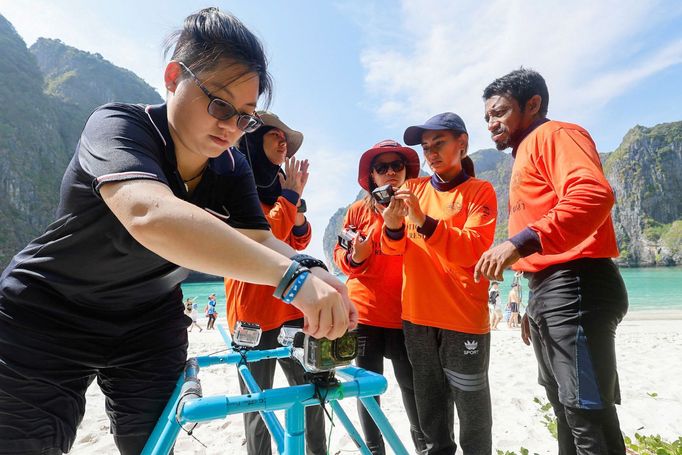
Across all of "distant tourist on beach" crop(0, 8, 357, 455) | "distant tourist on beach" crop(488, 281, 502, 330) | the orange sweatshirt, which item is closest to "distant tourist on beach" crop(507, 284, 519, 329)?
"distant tourist on beach" crop(488, 281, 502, 330)

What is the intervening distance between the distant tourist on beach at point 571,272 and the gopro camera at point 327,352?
4.54 ft

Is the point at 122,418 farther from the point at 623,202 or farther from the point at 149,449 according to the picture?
the point at 623,202

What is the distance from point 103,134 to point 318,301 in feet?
3.26

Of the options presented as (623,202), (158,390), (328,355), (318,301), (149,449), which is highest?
(623,202)

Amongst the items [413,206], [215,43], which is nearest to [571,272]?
[413,206]

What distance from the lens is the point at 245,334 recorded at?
2092 mm

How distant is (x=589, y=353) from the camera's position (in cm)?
208

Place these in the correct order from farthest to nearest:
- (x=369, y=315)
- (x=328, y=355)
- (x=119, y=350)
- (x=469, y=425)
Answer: (x=369, y=315) < (x=469, y=425) < (x=119, y=350) < (x=328, y=355)

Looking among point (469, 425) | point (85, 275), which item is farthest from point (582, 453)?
point (85, 275)

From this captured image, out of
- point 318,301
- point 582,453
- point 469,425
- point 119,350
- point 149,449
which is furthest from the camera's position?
point 469,425

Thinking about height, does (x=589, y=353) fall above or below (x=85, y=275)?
below

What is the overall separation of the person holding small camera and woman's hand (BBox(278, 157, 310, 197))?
2.03 feet

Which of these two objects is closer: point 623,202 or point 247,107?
point 247,107

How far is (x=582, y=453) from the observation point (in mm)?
2064
